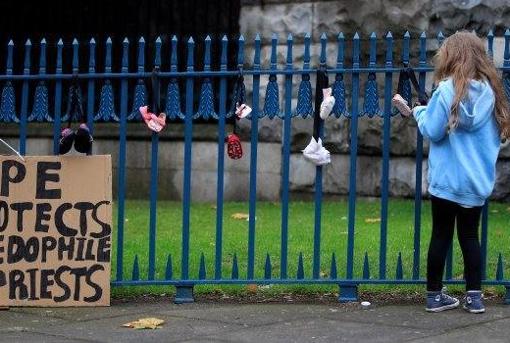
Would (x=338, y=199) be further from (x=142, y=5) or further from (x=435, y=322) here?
(x=435, y=322)

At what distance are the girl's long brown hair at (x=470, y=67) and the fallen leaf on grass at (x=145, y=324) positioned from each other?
2254 mm

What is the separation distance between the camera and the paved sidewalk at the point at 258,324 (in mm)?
6145

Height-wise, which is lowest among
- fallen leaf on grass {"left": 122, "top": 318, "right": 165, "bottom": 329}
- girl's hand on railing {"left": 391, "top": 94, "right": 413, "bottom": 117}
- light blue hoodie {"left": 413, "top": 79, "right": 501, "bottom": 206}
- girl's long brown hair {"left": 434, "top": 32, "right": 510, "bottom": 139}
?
fallen leaf on grass {"left": 122, "top": 318, "right": 165, "bottom": 329}

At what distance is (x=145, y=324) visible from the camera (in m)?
6.49

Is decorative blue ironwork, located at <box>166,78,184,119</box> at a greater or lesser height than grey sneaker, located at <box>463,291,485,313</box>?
greater

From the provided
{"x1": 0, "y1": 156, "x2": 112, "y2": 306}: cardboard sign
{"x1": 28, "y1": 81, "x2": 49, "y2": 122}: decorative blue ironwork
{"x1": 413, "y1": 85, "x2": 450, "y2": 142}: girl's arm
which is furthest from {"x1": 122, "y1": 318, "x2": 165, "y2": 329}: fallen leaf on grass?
{"x1": 413, "y1": 85, "x2": 450, "y2": 142}: girl's arm

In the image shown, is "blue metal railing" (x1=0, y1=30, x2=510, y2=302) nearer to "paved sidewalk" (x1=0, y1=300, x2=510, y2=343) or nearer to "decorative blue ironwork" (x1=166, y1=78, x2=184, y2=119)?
"decorative blue ironwork" (x1=166, y1=78, x2=184, y2=119)

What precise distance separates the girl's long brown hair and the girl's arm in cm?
12

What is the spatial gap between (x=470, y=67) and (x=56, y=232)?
282cm

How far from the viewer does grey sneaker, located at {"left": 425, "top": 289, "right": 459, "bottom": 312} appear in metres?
6.80

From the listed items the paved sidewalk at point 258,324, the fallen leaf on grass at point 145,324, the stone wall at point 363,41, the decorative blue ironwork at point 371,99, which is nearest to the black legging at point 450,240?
the paved sidewalk at point 258,324

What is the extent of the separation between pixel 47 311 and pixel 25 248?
0.44 metres

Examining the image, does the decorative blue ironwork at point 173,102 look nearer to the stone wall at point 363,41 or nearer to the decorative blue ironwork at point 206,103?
the decorative blue ironwork at point 206,103

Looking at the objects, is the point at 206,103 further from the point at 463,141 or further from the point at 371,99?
the point at 463,141
